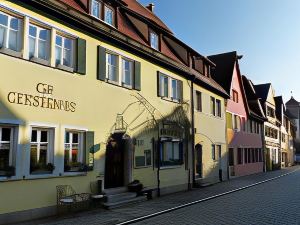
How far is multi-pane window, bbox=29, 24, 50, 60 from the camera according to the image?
474 inches

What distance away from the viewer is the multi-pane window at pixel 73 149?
42.9 feet

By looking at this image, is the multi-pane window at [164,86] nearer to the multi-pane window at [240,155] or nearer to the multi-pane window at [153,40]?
the multi-pane window at [153,40]

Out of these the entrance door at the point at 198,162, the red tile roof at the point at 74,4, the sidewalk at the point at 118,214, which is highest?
the red tile roof at the point at 74,4

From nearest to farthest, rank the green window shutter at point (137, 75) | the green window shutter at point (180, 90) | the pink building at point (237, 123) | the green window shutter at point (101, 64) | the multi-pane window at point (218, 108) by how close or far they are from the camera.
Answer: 1. the green window shutter at point (101, 64)
2. the green window shutter at point (137, 75)
3. the green window shutter at point (180, 90)
4. the multi-pane window at point (218, 108)
5. the pink building at point (237, 123)

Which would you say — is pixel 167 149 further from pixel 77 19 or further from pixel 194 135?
pixel 77 19

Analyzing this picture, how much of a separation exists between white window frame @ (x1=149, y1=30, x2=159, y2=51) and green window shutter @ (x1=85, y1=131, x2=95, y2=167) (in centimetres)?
747

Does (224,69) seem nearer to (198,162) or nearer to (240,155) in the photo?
(240,155)

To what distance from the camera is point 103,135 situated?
14773 mm

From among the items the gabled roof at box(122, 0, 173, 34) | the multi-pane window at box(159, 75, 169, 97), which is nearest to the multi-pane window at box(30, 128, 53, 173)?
the multi-pane window at box(159, 75, 169, 97)

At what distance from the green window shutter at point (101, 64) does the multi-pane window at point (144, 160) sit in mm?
4240

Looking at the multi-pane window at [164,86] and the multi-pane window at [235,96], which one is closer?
the multi-pane window at [164,86]

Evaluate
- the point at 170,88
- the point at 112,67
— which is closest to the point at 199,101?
the point at 170,88

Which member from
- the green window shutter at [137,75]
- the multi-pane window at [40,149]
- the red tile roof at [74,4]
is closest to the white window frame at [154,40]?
the green window shutter at [137,75]

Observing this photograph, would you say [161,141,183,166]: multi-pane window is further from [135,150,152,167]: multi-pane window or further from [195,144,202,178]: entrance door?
[195,144,202,178]: entrance door
